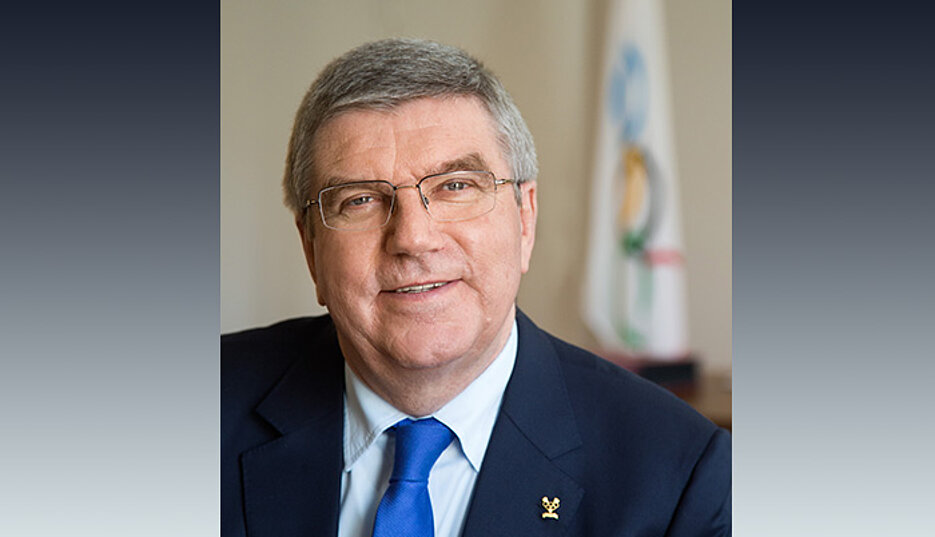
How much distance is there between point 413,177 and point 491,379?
0.42 metres

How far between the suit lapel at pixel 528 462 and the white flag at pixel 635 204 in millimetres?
522

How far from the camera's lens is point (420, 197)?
1.25 metres

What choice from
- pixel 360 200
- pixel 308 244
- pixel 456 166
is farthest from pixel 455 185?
pixel 308 244

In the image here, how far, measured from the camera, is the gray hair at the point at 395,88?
1.29 m

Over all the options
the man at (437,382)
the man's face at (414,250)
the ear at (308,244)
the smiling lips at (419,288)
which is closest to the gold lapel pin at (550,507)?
the man at (437,382)

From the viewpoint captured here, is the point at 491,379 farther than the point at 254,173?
No

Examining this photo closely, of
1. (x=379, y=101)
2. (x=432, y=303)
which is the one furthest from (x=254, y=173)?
(x=432, y=303)

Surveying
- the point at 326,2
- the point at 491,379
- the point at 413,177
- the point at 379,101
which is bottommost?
the point at 491,379

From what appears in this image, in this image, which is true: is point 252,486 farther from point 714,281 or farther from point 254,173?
point 714,281

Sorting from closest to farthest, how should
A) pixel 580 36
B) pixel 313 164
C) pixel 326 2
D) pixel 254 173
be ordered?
pixel 313 164 → pixel 326 2 → pixel 254 173 → pixel 580 36

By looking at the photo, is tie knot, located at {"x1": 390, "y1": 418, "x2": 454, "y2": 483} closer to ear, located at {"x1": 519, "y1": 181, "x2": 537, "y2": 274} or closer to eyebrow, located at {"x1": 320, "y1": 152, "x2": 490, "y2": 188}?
ear, located at {"x1": 519, "y1": 181, "x2": 537, "y2": 274}

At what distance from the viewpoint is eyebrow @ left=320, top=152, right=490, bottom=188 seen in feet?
4.12

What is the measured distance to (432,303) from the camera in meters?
1.28

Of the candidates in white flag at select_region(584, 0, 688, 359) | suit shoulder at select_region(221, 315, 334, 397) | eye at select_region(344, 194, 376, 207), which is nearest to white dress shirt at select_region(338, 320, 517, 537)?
suit shoulder at select_region(221, 315, 334, 397)
